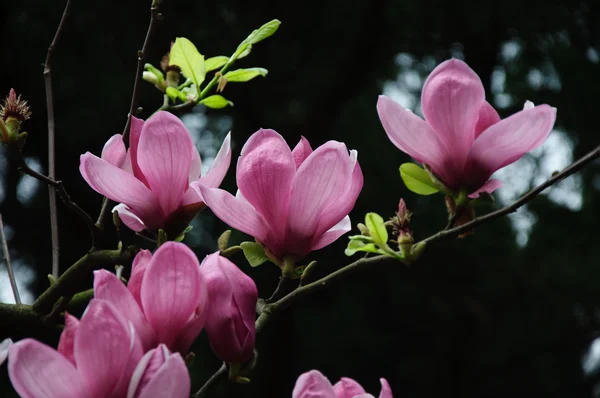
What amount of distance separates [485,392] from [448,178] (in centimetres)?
332

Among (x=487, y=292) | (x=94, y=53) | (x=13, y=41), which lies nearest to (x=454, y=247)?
(x=487, y=292)

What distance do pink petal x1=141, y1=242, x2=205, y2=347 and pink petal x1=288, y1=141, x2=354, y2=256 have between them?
0.26 ft

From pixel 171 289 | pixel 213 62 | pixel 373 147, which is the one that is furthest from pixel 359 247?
pixel 373 147

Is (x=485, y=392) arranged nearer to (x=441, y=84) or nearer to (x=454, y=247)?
(x=454, y=247)

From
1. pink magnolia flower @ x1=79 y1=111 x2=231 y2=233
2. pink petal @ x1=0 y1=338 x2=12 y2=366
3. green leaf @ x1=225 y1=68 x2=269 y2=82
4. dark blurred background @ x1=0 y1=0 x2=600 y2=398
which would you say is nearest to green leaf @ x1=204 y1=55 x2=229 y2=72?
green leaf @ x1=225 y1=68 x2=269 y2=82

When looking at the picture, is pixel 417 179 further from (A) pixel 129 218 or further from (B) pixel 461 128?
(A) pixel 129 218

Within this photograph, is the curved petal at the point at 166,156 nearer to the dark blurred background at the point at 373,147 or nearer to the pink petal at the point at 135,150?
the pink petal at the point at 135,150

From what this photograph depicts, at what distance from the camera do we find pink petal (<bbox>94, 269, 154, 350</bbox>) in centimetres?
28

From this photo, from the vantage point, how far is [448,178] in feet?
1.23

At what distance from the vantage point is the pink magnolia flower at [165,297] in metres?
0.28

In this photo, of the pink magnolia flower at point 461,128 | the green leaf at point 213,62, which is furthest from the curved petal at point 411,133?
the green leaf at point 213,62

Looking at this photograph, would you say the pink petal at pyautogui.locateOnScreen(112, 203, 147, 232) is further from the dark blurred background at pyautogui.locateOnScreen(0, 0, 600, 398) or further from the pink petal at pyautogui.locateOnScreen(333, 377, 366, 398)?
the dark blurred background at pyautogui.locateOnScreen(0, 0, 600, 398)

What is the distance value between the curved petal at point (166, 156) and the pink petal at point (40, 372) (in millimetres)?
133

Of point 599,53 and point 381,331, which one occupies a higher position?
point 599,53
